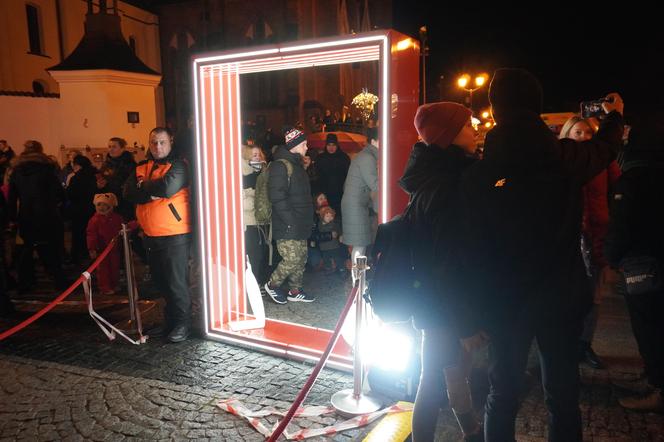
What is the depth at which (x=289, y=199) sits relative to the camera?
19.9 ft

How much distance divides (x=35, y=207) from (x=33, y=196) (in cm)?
15

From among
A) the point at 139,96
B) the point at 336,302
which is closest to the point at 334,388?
the point at 336,302

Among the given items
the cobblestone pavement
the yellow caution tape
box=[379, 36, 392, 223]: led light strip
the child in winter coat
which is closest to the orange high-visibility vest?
the cobblestone pavement

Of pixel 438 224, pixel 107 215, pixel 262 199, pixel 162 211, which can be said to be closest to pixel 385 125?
pixel 438 224

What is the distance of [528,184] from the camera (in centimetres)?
230

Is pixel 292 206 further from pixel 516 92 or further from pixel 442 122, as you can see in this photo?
pixel 516 92

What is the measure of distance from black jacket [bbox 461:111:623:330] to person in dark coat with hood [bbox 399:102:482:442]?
110mm

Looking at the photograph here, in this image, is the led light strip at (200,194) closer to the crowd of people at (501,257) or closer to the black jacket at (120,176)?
the crowd of people at (501,257)

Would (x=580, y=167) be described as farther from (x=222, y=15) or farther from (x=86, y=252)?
(x=222, y=15)

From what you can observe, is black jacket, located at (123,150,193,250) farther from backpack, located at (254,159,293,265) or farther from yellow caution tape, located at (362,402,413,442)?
yellow caution tape, located at (362,402,413,442)

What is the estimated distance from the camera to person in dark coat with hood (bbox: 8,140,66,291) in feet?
22.6

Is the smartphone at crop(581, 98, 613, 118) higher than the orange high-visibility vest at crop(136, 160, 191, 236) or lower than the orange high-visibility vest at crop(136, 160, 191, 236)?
higher

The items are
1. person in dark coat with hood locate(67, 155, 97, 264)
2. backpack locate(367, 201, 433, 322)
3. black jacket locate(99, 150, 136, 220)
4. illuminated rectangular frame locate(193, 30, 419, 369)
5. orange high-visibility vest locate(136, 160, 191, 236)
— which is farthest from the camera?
person in dark coat with hood locate(67, 155, 97, 264)

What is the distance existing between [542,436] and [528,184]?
2013 mm
